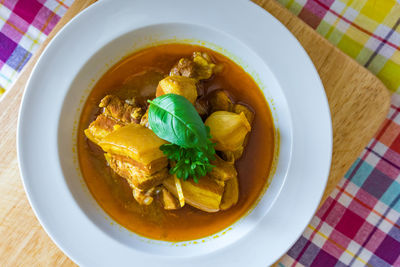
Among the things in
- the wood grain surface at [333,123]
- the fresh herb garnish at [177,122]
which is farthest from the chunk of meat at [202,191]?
the wood grain surface at [333,123]

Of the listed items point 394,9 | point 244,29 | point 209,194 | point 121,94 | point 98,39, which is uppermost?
point 394,9

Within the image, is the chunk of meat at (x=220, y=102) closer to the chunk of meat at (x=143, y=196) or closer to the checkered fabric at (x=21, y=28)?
the chunk of meat at (x=143, y=196)

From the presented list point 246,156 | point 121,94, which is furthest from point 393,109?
point 121,94

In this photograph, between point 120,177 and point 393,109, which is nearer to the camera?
point 120,177

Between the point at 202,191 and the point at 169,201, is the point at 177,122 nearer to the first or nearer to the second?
the point at 202,191

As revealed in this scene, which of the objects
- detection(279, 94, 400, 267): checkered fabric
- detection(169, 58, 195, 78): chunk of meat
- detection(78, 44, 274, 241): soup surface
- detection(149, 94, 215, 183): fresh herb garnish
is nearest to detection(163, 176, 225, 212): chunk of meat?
detection(78, 44, 274, 241): soup surface

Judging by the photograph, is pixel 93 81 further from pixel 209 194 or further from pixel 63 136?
pixel 209 194

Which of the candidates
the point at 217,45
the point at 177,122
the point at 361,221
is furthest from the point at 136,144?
the point at 361,221
